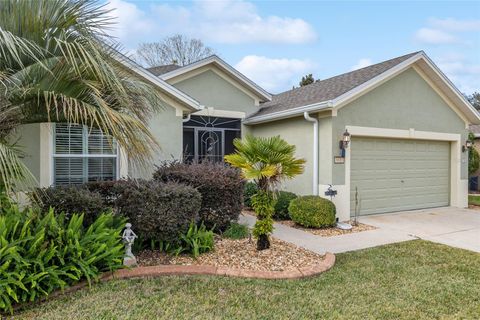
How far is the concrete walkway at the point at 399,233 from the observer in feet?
24.1

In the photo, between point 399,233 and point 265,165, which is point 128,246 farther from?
point 399,233

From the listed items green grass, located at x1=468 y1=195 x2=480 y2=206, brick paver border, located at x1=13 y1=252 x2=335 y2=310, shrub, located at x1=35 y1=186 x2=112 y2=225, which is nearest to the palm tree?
shrub, located at x1=35 y1=186 x2=112 y2=225

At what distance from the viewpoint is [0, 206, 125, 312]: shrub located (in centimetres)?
400

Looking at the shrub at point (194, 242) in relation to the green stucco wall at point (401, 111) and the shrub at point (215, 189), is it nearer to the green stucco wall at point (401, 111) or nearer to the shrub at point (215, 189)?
the shrub at point (215, 189)

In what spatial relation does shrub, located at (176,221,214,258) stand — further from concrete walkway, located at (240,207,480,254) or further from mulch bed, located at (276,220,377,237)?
mulch bed, located at (276,220,377,237)

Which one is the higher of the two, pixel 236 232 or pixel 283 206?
pixel 283 206

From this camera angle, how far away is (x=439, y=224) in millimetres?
9602

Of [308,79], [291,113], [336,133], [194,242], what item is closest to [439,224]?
[336,133]

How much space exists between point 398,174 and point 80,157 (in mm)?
9880

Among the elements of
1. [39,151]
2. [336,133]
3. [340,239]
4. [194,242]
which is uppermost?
[336,133]

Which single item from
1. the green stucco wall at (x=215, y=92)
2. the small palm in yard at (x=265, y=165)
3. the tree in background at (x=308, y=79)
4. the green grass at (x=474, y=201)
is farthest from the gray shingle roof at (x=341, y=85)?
the tree in background at (x=308, y=79)

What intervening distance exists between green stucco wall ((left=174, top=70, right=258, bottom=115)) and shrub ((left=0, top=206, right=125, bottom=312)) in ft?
24.6

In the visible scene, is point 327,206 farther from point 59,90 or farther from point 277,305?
point 59,90

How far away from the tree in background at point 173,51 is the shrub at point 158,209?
25906mm
